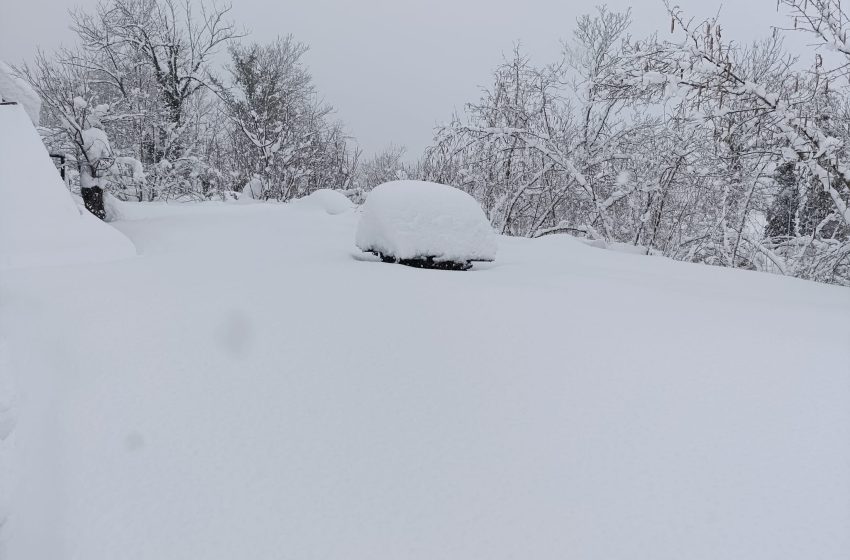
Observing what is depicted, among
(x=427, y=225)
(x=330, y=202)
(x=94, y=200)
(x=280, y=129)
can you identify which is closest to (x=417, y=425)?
(x=427, y=225)

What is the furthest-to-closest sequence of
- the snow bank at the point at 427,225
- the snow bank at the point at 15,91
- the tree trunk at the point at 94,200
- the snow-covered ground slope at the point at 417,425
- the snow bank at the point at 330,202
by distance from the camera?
the snow bank at the point at 330,202, the tree trunk at the point at 94,200, the snow bank at the point at 15,91, the snow bank at the point at 427,225, the snow-covered ground slope at the point at 417,425

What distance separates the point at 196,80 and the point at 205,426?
1867 cm

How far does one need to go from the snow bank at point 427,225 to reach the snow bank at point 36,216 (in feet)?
9.45

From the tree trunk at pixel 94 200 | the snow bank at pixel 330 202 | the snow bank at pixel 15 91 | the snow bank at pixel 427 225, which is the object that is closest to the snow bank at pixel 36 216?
the snow bank at pixel 15 91

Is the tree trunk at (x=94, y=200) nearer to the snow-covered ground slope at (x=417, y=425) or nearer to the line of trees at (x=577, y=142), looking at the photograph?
the line of trees at (x=577, y=142)

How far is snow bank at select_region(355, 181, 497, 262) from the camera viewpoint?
5.02 meters

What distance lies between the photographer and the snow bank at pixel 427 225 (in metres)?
5.02

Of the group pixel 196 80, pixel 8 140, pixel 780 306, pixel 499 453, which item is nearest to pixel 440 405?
pixel 499 453

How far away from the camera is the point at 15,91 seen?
625 centimetres

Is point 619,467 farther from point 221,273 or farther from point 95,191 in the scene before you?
point 95,191

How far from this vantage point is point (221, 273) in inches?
163

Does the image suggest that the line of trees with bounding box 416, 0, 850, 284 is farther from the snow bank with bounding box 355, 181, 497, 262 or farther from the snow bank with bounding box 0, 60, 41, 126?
the snow bank with bounding box 0, 60, 41, 126

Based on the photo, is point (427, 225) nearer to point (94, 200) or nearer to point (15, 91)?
point (15, 91)

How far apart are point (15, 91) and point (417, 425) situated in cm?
736
